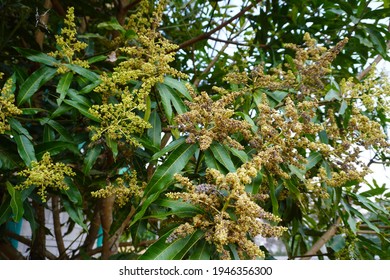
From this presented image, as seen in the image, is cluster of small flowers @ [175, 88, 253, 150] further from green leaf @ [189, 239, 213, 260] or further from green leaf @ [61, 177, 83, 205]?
green leaf @ [61, 177, 83, 205]

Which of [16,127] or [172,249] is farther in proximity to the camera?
[16,127]

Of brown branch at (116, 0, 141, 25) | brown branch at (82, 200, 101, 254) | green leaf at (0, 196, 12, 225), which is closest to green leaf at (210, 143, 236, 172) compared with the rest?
green leaf at (0, 196, 12, 225)

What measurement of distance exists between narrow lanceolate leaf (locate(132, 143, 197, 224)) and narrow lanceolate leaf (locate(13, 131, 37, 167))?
0.41 metres

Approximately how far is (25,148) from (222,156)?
0.63m

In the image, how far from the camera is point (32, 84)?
1487 mm

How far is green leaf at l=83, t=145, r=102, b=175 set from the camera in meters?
1.40

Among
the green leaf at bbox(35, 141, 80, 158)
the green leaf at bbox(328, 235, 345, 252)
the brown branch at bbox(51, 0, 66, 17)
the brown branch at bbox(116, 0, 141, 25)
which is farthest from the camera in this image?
the brown branch at bbox(116, 0, 141, 25)

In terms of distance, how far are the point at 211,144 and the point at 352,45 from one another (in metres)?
1.32

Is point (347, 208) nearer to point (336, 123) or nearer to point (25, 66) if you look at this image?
point (336, 123)

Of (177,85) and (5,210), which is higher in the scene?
(177,85)

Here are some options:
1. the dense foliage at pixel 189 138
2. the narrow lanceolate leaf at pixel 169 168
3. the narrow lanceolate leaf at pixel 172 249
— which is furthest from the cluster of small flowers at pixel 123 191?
the narrow lanceolate leaf at pixel 172 249

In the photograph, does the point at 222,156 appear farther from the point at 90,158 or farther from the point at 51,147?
the point at 51,147

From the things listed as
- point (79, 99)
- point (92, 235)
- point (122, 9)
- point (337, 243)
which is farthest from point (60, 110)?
point (92, 235)
